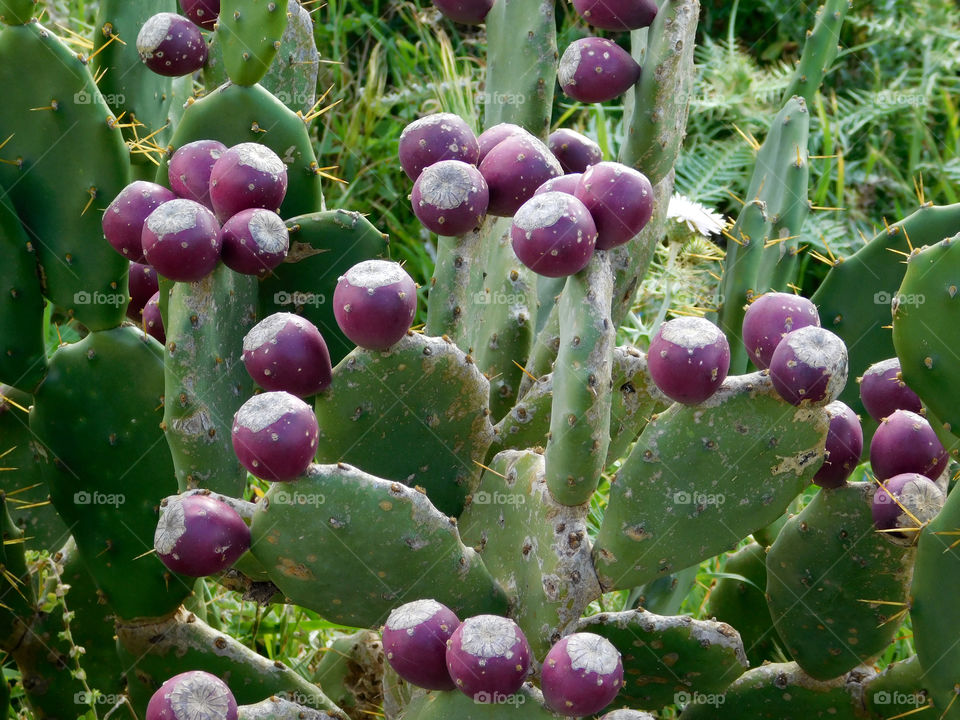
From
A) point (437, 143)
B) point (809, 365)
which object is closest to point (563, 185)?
point (437, 143)

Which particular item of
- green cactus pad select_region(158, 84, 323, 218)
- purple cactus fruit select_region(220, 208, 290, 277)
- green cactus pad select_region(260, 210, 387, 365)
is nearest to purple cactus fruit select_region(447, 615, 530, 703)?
purple cactus fruit select_region(220, 208, 290, 277)

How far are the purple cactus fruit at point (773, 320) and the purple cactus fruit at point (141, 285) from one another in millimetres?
929

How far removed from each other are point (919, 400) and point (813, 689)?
1.42ft

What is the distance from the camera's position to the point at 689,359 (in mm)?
1104

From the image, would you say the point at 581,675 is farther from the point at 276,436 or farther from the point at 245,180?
the point at 245,180

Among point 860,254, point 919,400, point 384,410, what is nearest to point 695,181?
point 860,254

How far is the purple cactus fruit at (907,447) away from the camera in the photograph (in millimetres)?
1353

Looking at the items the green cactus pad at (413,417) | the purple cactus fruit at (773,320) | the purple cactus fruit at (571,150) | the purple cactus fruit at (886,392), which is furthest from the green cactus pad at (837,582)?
the purple cactus fruit at (571,150)

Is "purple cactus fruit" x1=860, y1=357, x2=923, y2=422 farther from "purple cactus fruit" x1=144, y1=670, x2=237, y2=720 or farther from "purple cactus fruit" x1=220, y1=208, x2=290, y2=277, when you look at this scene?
"purple cactus fruit" x1=144, y1=670, x2=237, y2=720

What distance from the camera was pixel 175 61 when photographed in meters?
1.45

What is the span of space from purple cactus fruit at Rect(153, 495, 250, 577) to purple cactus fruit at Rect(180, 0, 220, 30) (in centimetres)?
76

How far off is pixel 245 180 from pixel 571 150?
664 millimetres

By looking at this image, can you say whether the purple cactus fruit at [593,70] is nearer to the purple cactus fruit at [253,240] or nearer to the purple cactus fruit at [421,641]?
the purple cactus fruit at [253,240]

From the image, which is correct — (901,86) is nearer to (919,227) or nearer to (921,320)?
(919,227)
